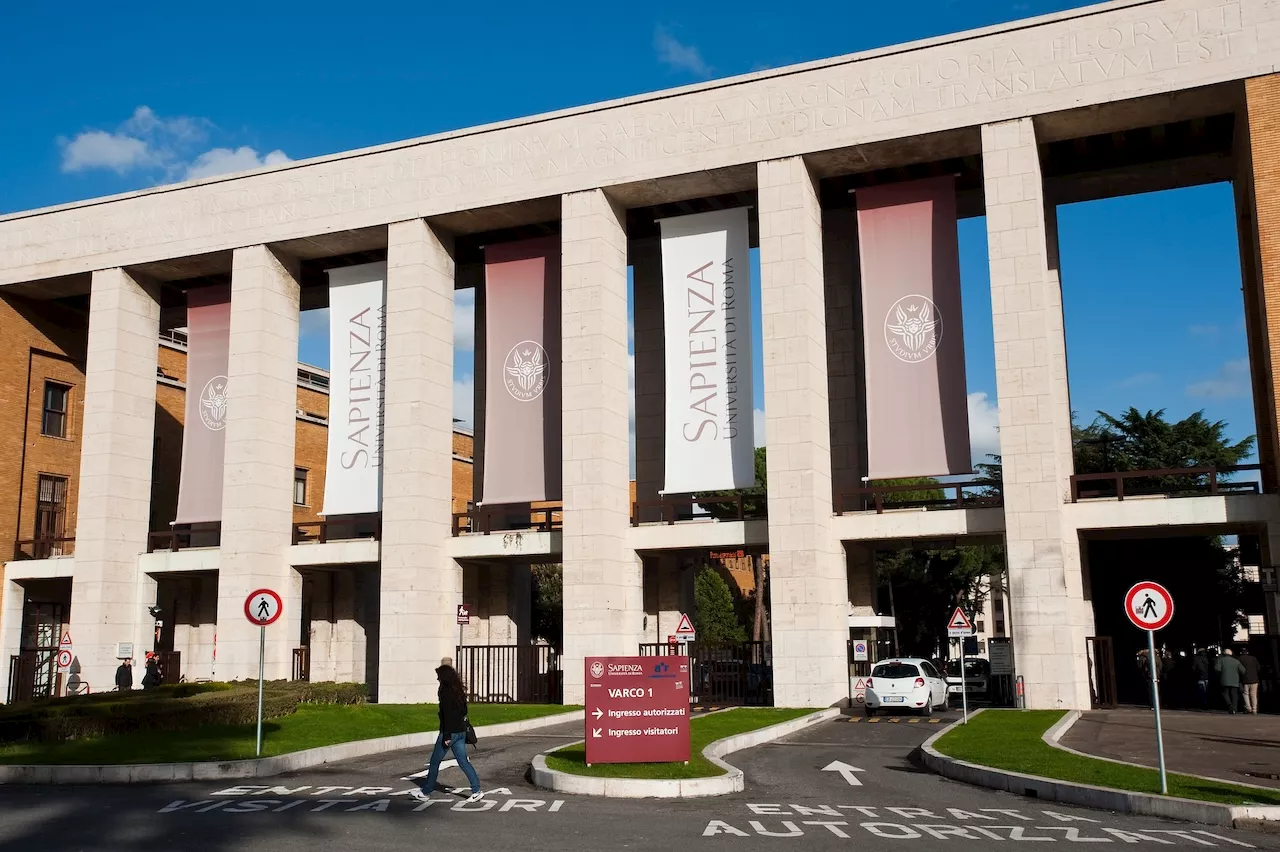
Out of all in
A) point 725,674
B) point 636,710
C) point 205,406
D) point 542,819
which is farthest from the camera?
point 205,406

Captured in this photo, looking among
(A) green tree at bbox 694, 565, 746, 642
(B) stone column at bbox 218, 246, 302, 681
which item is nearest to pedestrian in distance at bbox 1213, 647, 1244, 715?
(B) stone column at bbox 218, 246, 302, 681

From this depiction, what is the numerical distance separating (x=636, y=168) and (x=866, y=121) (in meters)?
6.71

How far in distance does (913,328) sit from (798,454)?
5010 millimetres

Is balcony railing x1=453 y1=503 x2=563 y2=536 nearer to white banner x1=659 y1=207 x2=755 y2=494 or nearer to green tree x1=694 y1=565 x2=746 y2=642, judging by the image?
white banner x1=659 y1=207 x2=755 y2=494

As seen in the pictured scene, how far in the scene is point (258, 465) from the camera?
38469 millimetres

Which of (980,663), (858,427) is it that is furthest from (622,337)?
(980,663)

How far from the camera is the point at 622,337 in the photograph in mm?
36094

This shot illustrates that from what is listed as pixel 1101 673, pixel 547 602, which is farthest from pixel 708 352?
pixel 547 602

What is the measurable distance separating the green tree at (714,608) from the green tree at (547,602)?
814cm

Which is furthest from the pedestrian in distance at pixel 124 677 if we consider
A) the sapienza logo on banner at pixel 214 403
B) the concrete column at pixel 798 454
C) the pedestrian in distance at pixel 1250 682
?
the pedestrian in distance at pixel 1250 682

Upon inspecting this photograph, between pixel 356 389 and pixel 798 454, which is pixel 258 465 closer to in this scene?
pixel 356 389

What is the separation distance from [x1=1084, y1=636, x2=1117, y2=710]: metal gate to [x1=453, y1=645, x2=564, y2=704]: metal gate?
14851 mm

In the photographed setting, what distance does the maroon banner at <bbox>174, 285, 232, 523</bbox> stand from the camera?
41.1 metres

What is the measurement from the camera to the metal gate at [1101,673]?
30531 millimetres
